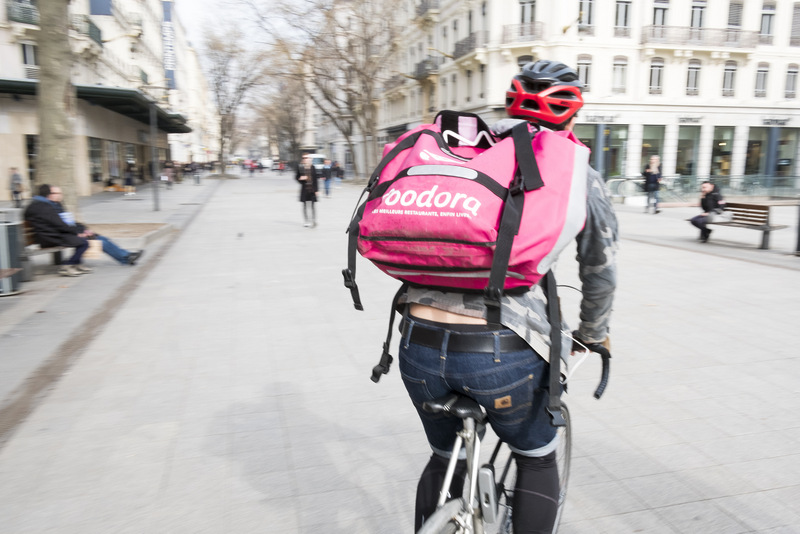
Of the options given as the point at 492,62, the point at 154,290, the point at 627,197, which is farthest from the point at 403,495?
the point at 492,62

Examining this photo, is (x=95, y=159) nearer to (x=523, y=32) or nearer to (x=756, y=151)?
(x=523, y=32)

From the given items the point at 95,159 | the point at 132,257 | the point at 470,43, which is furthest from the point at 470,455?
the point at 470,43

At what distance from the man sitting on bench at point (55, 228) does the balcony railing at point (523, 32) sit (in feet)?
94.5

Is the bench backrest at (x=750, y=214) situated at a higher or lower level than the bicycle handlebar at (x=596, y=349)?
lower

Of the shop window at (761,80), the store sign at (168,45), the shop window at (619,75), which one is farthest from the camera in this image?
the store sign at (168,45)

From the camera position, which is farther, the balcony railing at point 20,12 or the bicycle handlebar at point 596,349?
the balcony railing at point 20,12

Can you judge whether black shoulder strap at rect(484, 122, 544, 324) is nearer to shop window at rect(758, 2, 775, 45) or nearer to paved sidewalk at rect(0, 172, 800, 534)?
paved sidewalk at rect(0, 172, 800, 534)

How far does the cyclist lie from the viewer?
69.1 inches

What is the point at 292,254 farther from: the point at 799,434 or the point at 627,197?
the point at 627,197

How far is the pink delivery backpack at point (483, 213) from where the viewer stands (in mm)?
1604

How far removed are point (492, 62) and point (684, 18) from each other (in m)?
10.5

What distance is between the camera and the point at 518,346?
177cm

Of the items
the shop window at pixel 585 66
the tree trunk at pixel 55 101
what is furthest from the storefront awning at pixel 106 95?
the shop window at pixel 585 66

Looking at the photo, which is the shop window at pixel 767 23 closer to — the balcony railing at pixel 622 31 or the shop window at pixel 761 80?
the shop window at pixel 761 80
